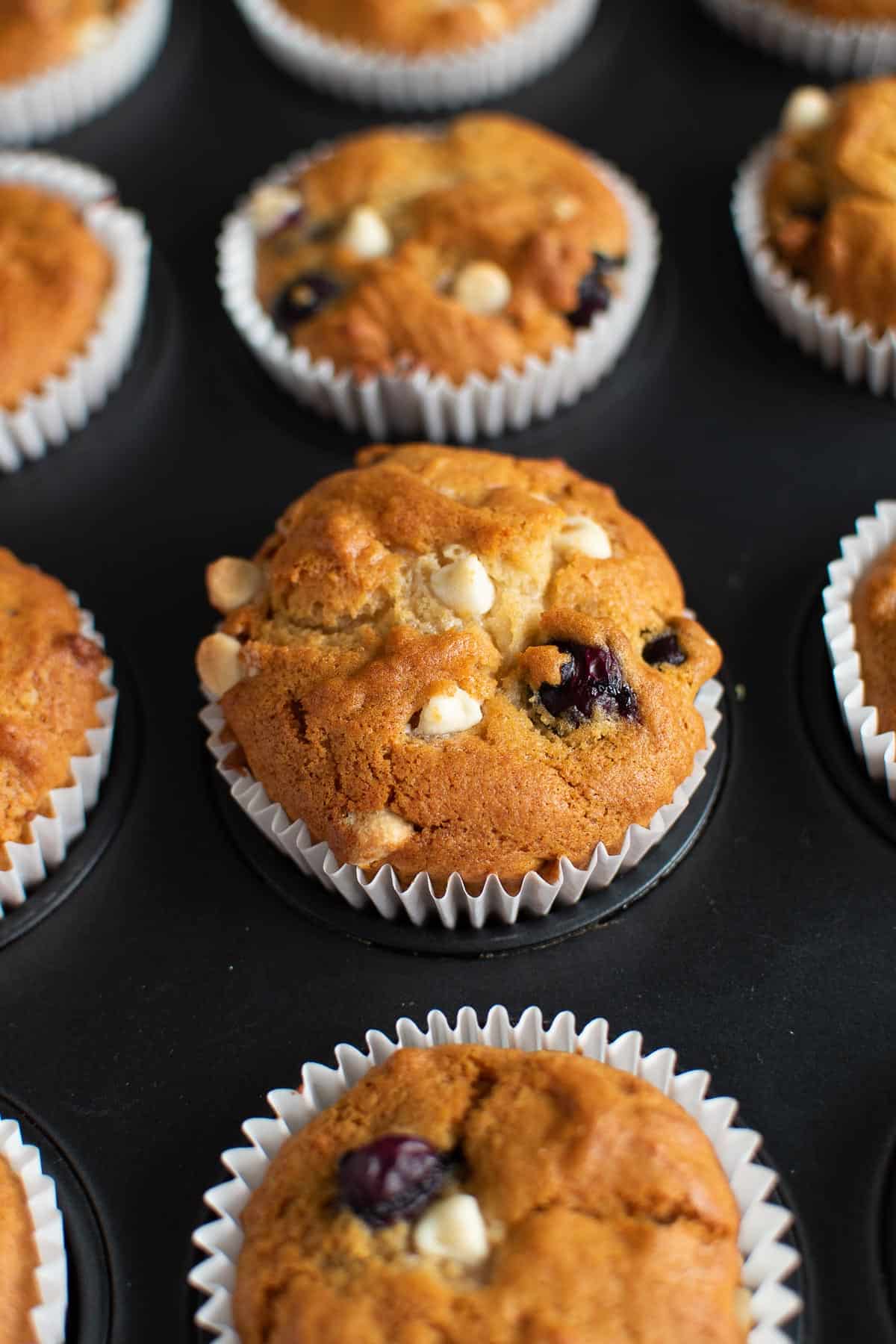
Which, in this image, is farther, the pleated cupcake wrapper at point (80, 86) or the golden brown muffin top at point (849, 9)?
the pleated cupcake wrapper at point (80, 86)

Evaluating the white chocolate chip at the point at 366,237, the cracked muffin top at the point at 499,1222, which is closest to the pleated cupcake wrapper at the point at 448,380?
the white chocolate chip at the point at 366,237

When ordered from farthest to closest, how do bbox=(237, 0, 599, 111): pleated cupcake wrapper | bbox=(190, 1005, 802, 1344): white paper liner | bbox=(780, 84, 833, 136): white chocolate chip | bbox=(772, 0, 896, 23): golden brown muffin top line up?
bbox=(237, 0, 599, 111): pleated cupcake wrapper < bbox=(772, 0, 896, 23): golden brown muffin top < bbox=(780, 84, 833, 136): white chocolate chip < bbox=(190, 1005, 802, 1344): white paper liner

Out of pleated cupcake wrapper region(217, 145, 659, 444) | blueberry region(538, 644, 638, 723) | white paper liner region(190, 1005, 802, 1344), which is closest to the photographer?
white paper liner region(190, 1005, 802, 1344)

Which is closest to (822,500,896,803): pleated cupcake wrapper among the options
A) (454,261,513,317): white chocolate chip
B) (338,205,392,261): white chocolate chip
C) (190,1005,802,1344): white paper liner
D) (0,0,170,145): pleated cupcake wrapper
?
(190,1005,802,1344): white paper liner

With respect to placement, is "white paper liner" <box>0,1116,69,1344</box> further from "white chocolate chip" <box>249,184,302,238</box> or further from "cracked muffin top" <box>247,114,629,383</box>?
"white chocolate chip" <box>249,184,302,238</box>

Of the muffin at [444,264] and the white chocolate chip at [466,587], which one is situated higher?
the muffin at [444,264]

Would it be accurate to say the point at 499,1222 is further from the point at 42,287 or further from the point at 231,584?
the point at 42,287

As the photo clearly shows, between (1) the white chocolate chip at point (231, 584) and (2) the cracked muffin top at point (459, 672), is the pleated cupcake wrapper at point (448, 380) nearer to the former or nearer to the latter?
(2) the cracked muffin top at point (459, 672)
